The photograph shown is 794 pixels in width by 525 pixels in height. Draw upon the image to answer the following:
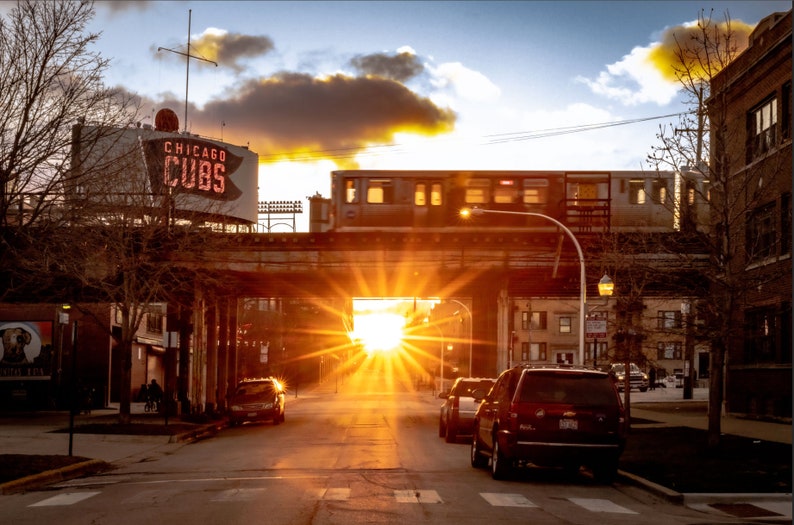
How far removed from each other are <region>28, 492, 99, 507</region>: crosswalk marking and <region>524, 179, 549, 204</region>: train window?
30.6 metres

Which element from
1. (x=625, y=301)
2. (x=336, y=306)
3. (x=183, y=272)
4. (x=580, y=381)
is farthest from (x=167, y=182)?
(x=336, y=306)

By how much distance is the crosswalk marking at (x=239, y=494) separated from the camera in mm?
14091

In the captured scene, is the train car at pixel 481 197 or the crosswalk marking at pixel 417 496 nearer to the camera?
the crosswalk marking at pixel 417 496

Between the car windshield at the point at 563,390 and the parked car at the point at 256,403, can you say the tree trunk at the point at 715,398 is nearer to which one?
the car windshield at the point at 563,390

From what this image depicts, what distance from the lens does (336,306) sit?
144625mm

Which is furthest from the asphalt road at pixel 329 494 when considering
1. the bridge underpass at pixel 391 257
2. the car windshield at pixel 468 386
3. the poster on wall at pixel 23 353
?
the poster on wall at pixel 23 353

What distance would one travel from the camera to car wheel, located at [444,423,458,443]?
26636 mm

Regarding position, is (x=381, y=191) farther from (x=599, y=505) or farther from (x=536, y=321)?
(x=536, y=321)

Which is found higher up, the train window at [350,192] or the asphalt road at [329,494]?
the train window at [350,192]

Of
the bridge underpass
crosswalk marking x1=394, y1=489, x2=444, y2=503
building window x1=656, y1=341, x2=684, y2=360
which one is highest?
the bridge underpass

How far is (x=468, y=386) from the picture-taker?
88.5ft

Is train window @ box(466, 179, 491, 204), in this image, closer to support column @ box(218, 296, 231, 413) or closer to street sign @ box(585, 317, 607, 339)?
support column @ box(218, 296, 231, 413)

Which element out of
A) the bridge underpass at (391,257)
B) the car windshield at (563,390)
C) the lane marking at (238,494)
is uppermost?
the bridge underpass at (391,257)

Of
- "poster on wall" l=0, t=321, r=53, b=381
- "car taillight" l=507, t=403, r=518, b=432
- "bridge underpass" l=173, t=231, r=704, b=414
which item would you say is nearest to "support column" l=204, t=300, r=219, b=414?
"bridge underpass" l=173, t=231, r=704, b=414
